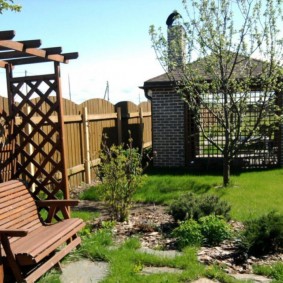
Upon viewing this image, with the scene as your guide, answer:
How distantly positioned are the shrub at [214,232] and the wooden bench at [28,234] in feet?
5.49

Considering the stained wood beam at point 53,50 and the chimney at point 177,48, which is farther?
the chimney at point 177,48

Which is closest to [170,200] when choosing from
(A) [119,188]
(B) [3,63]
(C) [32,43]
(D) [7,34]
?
(A) [119,188]

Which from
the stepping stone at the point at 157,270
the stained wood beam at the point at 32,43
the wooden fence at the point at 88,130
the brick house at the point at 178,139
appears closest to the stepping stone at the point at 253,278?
the stepping stone at the point at 157,270

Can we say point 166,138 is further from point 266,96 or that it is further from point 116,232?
point 116,232

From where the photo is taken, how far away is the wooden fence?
9.07 meters

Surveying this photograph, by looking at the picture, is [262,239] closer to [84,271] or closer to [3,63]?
[84,271]

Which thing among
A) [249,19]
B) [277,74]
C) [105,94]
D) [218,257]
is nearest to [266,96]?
[277,74]

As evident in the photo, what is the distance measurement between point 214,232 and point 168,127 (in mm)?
6634

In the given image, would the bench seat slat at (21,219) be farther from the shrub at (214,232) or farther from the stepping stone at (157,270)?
the shrub at (214,232)

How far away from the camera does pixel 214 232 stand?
5219 millimetres

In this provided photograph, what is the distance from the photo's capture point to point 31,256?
3.61m

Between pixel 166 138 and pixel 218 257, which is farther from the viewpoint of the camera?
pixel 166 138

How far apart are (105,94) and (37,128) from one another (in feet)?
100

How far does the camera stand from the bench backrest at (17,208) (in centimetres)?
435
